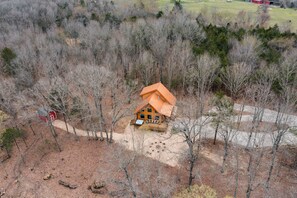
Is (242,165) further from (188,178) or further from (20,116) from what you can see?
(20,116)

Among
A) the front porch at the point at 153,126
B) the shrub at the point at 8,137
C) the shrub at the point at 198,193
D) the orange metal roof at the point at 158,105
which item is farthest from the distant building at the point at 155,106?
the shrub at the point at 8,137

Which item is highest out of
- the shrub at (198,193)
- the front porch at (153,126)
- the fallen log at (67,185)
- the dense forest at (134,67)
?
the dense forest at (134,67)

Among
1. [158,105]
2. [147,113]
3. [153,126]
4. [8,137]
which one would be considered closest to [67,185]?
[8,137]

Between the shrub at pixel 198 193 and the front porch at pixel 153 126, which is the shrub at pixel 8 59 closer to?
the front porch at pixel 153 126

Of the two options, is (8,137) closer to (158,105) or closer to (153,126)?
(153,126)

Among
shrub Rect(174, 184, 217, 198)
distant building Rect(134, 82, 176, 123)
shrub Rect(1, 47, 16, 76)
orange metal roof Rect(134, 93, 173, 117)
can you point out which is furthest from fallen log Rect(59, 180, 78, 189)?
shrub Rect(1, 47, 16, 76)

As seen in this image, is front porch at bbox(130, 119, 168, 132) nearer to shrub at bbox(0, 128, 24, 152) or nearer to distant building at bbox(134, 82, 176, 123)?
distant building at bbox(134, 82, 176, 123)

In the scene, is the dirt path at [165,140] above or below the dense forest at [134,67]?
below
